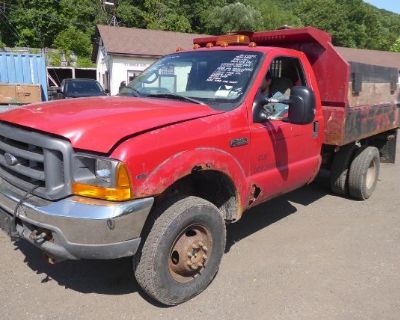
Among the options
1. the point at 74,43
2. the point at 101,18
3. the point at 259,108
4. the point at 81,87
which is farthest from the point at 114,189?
the point at 101,18

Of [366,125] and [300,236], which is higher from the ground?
[366,125]

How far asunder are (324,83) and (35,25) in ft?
166

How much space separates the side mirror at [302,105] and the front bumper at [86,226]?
1.51 metres

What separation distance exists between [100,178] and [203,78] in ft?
5.85

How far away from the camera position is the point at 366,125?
19.5 ft

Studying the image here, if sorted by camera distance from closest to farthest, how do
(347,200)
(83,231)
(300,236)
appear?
(83,231)
(300,236)
(347,200)

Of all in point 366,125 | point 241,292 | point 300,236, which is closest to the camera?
point 241,292

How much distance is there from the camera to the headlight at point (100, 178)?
2916 millimetres

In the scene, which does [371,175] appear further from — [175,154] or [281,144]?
[175,154]

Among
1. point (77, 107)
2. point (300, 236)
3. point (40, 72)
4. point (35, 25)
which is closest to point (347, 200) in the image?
point (300, 236)

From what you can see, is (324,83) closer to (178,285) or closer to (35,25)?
(178,285)

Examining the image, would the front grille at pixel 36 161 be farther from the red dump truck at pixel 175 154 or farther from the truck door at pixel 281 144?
the truck door at pixel 281 144

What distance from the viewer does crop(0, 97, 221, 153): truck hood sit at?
2.96 metres

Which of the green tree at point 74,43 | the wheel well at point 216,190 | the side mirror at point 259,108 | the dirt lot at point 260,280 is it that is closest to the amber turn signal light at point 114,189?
the wheel well at point 216,190
